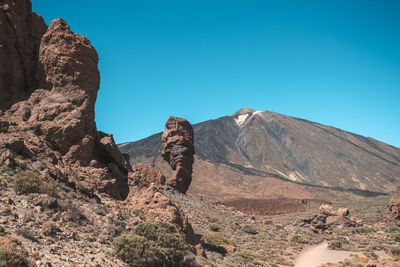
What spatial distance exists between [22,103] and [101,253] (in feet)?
28.4

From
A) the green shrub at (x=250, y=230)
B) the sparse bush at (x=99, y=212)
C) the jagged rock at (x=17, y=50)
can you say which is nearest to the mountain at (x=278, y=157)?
the green shrub at (x=250, y=230)

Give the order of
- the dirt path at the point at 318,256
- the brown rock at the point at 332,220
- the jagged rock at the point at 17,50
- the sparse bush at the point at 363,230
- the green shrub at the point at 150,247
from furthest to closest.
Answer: the brown rock at the point at 332,220 < the sparse bush at the point at 363,230 < the dirt path at the point at 318,256 < the jagged rock at the point at 17,50 < the green shrub at the point at 150,247

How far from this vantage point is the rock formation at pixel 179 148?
3038cm

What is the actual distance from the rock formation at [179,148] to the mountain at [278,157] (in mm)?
39998

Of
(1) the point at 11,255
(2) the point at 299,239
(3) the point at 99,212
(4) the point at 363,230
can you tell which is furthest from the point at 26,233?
(4) the point at 363,230

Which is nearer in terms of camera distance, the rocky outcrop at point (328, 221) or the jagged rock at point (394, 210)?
the rocky outcrop at point (328, 221)

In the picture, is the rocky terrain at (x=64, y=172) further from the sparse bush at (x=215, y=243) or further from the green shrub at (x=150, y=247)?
the sparse bush at (x=215, y=243)

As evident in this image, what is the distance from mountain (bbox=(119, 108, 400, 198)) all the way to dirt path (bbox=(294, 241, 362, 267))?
50.0 meters

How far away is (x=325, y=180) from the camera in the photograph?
11550 centimetres

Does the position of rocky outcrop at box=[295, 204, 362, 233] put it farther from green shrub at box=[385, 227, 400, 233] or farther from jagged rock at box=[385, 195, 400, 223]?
jagged rock at box=[385, 195, 400, 223]

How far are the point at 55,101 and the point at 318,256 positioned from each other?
55.6 ft

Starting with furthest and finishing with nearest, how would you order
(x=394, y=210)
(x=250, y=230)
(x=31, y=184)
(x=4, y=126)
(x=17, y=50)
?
(x=394, y=210) < (x=250, y=230) < (x=17, y=50) < (x=4, y=126) < (x=31, y=184)

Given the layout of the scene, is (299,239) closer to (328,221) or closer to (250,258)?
(328,221)

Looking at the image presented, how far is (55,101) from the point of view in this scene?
13523 mm
